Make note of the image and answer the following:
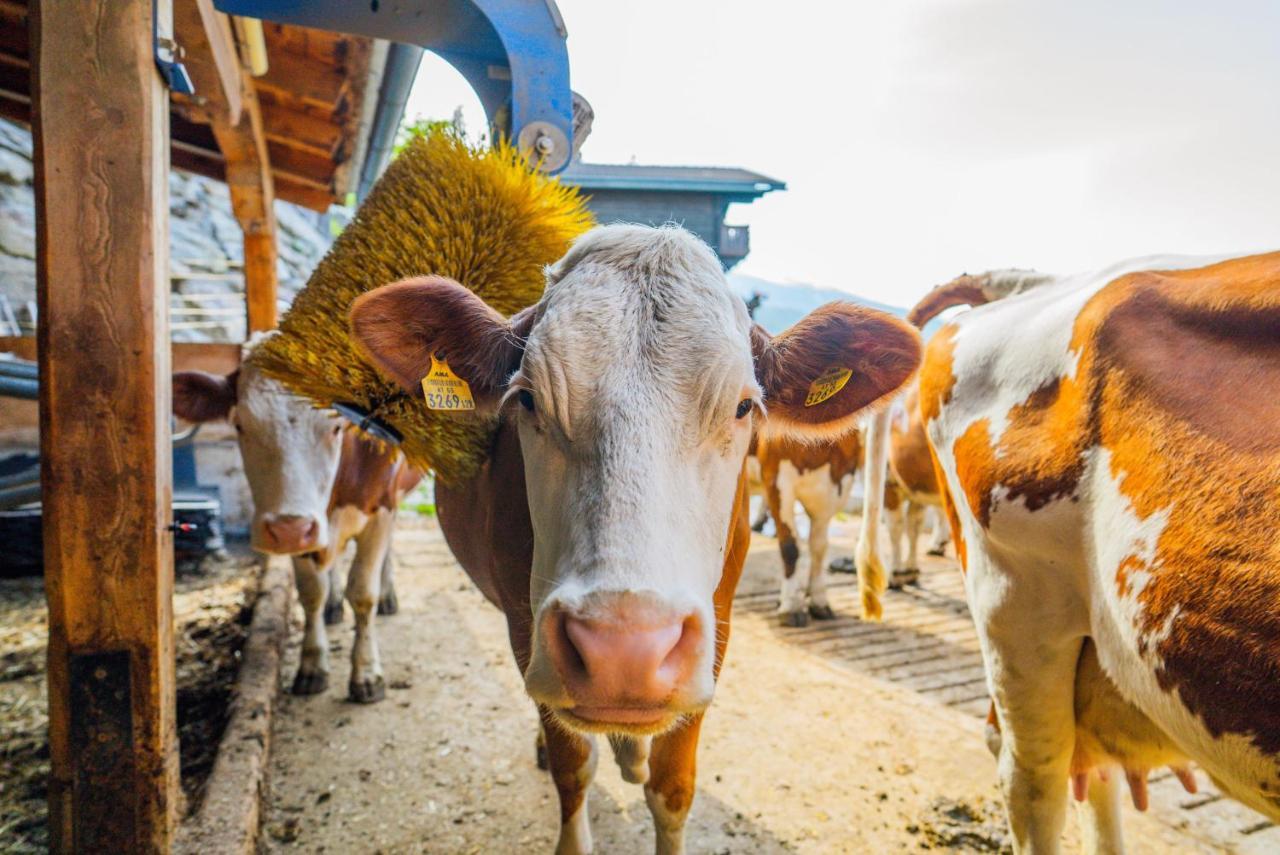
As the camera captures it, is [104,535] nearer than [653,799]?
Yes

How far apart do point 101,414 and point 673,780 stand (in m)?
1.77

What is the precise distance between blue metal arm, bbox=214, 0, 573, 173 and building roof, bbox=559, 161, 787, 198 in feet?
27.6

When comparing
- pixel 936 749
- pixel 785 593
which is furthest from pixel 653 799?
pixel 785 593

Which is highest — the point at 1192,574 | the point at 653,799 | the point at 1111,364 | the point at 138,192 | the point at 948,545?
the point at 138,192

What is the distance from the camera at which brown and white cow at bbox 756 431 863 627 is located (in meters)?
5.68

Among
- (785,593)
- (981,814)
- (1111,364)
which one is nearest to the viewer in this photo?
(1111,364)

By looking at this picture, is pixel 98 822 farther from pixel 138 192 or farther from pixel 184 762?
pixel 138 192

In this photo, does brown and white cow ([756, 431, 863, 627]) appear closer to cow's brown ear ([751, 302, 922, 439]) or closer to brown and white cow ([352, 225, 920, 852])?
brown and white cow ([352, 225, 920, 852])

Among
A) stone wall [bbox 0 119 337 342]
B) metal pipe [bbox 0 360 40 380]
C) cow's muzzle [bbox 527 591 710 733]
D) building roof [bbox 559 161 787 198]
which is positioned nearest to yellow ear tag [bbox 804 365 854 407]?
cow's muzzle [bbox 527 591 710 733]

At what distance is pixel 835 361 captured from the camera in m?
1.87

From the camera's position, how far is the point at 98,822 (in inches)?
69.5

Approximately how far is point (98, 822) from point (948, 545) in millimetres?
8136

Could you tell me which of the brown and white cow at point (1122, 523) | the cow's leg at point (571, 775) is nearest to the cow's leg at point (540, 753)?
the cow's leg at point (571, 775)

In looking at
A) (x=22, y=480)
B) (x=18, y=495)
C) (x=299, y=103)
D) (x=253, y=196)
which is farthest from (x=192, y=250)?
(x=18, y=495)
